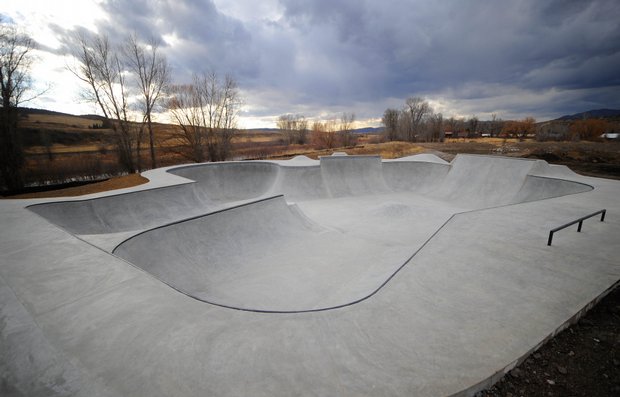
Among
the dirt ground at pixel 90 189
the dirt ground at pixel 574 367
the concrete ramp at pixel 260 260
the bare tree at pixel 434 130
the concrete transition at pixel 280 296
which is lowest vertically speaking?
the concrete ramp at pixel 260 260

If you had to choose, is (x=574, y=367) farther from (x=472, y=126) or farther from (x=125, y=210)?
(x=472, y=126)

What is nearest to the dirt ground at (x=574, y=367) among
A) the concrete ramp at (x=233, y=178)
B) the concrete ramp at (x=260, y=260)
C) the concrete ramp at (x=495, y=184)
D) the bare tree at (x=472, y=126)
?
the concrete ramp at (x=260, y=260)

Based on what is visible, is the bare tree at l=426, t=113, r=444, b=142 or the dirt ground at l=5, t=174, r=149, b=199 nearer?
the dirt ground at l=5, t=174, r=149, b=199

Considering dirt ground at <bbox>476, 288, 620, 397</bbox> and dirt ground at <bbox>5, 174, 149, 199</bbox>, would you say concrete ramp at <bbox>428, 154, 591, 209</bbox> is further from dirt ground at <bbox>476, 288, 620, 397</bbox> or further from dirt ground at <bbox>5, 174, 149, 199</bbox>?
dirt ground at <bbox>5, 174, 149, 199</bbox>

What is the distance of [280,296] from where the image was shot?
5.64 metres

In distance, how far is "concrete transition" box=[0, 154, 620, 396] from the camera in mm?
2414

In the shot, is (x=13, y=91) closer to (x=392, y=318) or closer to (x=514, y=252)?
(x=392, y=318)

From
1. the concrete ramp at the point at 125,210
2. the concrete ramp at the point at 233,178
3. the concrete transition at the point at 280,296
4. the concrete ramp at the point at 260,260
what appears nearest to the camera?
the concrete transition at the point at 280,296

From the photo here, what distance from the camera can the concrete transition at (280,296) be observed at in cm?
241

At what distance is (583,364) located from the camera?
9.39ft

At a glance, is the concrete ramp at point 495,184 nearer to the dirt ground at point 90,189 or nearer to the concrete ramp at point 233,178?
the concrete ramp at point 233,178

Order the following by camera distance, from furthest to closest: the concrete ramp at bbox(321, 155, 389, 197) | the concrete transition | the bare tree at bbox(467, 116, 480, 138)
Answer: the bare tree at bbox(467, 116, 480, 138) < the concrete ramp at bbox(321, 155, 389, 197) < the concrete transition

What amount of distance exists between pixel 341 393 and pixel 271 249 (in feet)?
19.7

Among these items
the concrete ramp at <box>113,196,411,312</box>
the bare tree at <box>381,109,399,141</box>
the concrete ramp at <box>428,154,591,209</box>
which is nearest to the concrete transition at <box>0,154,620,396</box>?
the concrete ramp at <box>113,196,411,312</box>
